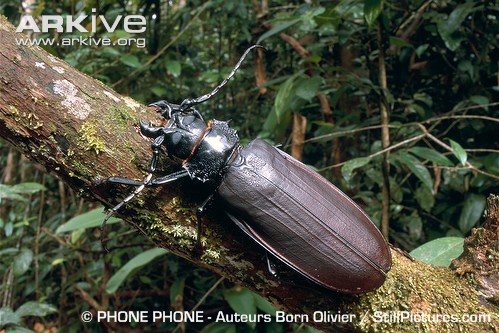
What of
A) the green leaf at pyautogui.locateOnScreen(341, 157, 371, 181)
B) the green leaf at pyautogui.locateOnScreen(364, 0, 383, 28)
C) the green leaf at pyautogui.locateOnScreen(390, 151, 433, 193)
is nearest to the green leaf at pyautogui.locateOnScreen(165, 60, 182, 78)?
the green leaf at pyautogui.locateOnScreen(364, 0, 383, 28)

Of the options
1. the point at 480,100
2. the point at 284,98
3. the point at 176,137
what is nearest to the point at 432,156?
the point at 480,100

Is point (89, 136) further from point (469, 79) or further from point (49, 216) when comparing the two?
point (49, 216)

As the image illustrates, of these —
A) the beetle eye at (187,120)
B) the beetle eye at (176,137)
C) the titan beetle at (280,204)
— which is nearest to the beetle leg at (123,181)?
the titan beetle at (280,204)

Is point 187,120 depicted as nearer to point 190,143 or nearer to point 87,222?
point 190,143

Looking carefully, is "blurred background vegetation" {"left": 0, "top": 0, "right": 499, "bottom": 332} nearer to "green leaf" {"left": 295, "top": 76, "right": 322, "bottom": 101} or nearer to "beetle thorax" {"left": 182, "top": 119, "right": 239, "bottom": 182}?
"green leaf" {"left": 295, "top": 76, "right": 322, "bottom": 101}

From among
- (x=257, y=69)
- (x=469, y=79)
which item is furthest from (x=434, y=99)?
(x=257, y=69)

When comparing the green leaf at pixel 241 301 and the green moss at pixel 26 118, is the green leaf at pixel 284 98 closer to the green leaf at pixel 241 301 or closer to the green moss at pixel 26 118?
the green leaf at pixel 241 301
